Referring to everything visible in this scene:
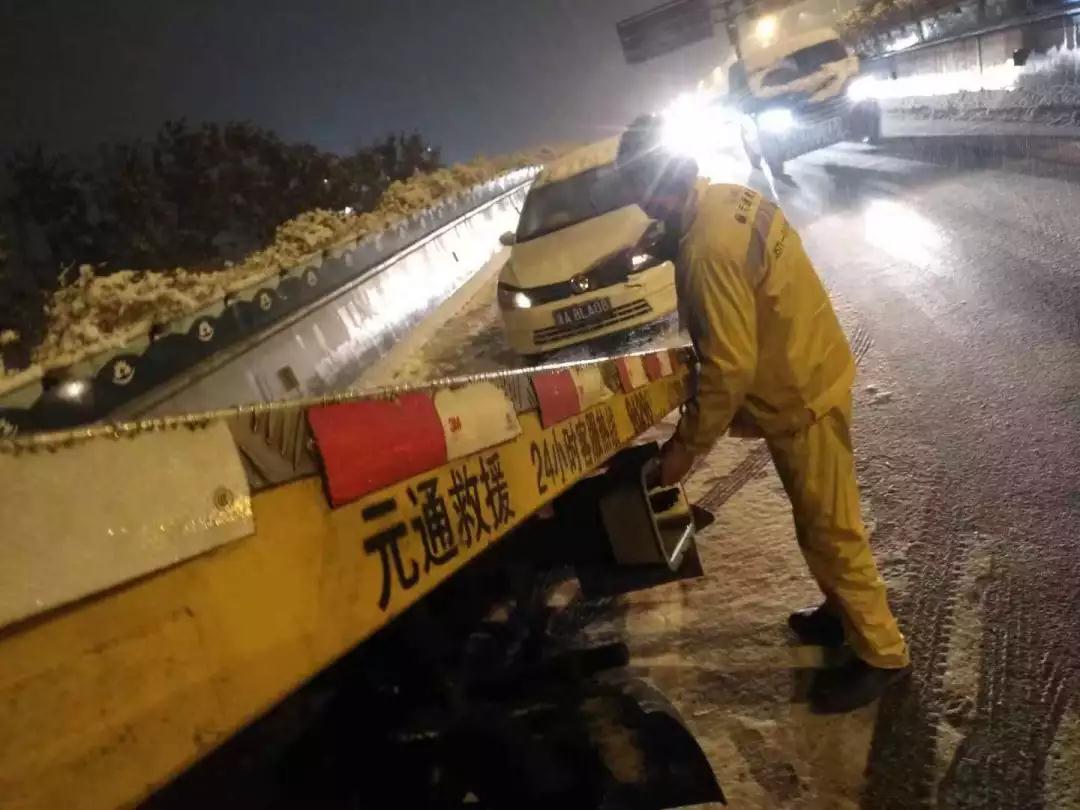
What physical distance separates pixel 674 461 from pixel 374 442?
1.72m

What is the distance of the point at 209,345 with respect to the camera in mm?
6547

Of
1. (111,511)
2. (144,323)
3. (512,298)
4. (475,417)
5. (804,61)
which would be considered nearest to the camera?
(111,511)

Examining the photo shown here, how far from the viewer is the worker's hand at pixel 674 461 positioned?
2.87m

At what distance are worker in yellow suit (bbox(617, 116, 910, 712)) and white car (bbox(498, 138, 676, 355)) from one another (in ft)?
16.1

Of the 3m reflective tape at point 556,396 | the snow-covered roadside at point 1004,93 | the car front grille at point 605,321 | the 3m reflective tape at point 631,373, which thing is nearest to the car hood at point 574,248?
the car front grille at point 605,321

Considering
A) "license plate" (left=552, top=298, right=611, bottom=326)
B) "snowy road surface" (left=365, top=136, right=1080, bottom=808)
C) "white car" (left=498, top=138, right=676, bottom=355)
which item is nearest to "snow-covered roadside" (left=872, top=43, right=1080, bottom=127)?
"snowy road surface" (left=365, top=136, right=1080, bottom=808)

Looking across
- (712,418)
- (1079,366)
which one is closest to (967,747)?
(712,418)

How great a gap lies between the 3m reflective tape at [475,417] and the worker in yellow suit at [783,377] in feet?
3.12

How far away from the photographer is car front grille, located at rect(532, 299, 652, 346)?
7.79 metres

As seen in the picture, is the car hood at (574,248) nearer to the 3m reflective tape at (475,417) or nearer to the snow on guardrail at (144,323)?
the snow on guardrail at (144,323)

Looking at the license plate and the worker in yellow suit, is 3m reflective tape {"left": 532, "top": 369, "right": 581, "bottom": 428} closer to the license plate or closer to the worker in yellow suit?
the worker in yellow suit

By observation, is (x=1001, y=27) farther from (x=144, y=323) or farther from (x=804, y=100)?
(x=144, y=323)

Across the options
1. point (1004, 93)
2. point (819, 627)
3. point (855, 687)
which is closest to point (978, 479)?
point (819, 627)

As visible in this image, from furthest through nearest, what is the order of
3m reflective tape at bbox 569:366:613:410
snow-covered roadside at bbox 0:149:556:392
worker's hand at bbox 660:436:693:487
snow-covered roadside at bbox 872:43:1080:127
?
snow-covered roadside at bbox 872:43:1080:127 < snow-covered roadside at bbox 0:149:556:392 < worker's hand at bbox 660:436:693:487 < 3m reflective tape at bbox 569:366:613:410
